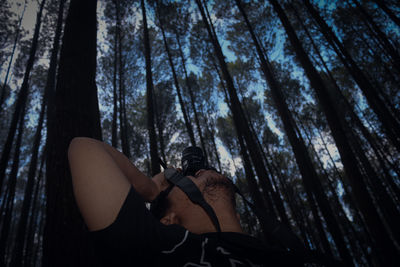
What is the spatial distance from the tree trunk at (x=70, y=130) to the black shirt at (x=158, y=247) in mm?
845

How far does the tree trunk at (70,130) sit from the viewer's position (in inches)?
42.7

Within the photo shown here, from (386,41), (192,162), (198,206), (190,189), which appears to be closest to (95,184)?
(190,189)

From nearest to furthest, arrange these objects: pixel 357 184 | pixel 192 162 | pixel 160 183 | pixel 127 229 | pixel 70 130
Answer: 1. pixel 127 229
2. pixel 160 183
3. pixel 70 130
4. pixel 192 162
5. pixel 357 184

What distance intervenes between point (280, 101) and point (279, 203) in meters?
3.32

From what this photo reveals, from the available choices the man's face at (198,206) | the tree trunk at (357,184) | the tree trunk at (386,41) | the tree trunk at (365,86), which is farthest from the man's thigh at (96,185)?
the tree trunk at (386,41)

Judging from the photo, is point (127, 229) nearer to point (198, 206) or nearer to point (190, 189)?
point (190, 189)

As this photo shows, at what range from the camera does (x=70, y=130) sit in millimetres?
1315

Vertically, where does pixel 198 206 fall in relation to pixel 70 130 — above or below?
below

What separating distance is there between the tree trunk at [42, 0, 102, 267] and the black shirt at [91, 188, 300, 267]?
0.84 m

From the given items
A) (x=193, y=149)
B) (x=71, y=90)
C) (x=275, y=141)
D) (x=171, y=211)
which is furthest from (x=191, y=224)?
(x=275, y=141)

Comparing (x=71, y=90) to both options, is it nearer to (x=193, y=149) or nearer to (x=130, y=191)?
(x=193, y=149)

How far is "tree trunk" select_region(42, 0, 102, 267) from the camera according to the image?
108 centimetres

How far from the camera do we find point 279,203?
18.1ft

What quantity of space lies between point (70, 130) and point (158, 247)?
1.20 meters
